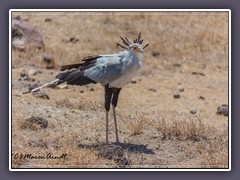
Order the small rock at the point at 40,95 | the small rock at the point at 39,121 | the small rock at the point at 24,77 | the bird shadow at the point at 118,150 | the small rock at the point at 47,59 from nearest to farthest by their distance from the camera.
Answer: the bird shadow at the point at 118,150 < the small rock at the point at 39,121 < the small rock at the point at 40,95 < the small rock at the point at 24,77 < the small rock at the point at 47,59

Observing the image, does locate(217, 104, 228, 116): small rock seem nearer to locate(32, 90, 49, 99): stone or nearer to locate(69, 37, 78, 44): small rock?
locate(32, 90, 49, 99): stone

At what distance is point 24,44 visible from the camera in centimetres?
1786

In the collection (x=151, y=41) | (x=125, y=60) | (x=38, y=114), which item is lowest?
(x=38, y=114)

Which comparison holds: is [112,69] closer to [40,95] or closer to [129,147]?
[129,147]

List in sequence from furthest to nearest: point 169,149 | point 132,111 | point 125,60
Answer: point 132,111 < point 169,149 < point 125,60

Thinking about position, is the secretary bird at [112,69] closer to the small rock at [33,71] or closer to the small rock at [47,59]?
the small rock at [33,71]

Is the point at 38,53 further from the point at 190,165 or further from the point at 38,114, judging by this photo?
the point at 190,165

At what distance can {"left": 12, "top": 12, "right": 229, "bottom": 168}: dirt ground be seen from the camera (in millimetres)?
9875

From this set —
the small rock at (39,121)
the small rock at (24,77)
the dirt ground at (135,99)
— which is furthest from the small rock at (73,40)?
the small rock at (39,121)

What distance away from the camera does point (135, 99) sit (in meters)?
15.4

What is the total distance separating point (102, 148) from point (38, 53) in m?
8.55

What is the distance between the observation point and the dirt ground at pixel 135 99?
988cm

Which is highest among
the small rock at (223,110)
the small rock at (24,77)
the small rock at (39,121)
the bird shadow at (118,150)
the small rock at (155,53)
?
the small rock at (155,53)

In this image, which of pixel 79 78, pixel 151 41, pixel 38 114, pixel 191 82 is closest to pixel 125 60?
pixel 79 78
